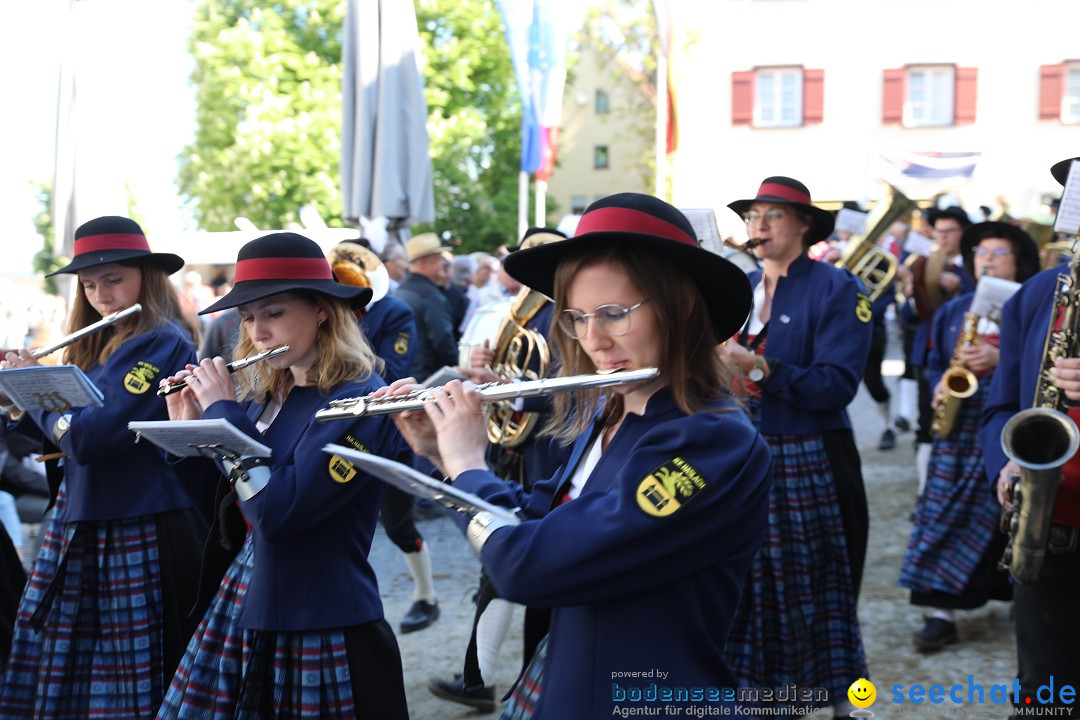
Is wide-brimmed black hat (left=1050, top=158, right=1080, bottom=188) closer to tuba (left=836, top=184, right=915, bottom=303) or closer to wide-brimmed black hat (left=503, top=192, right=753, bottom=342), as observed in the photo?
wide-brimmed black hat (left=503, top=192, right=753, bottom=342)

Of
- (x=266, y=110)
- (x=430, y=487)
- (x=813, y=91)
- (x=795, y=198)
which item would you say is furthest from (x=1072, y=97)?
(x=430, y=487)

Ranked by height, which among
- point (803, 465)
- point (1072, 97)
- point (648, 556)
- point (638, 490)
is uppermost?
point (1072, 97)

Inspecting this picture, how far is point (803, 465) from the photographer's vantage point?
4402 millimetres

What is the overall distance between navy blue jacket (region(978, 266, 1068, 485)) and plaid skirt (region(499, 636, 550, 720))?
1961 mm

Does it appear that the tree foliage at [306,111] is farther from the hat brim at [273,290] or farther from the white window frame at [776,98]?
the hat brim at [273,290]

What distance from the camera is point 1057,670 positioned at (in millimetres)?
3246

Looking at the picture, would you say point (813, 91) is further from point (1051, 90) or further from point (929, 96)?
point (1051, 90)

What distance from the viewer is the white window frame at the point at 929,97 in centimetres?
Result: 2674

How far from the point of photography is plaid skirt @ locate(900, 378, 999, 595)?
552 cm

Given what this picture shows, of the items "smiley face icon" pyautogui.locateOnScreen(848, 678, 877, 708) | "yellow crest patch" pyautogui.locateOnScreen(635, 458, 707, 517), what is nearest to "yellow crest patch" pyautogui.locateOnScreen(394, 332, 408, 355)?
"smiley face icon" pyautogui.locateOnScreen(848, 678, 877, 708)

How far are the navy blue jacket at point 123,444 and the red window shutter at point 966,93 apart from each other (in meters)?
26.1

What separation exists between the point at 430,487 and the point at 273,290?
1290mm

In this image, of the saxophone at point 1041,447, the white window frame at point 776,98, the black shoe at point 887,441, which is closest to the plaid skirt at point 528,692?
the saxophone at point 1041,447

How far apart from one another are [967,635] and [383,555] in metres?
3.75
